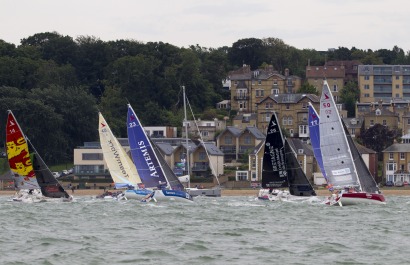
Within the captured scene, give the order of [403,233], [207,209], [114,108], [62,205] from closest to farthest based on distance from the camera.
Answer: [403,233]
[207,209]
[62,205]
[114,108]

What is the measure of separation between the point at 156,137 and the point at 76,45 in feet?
105

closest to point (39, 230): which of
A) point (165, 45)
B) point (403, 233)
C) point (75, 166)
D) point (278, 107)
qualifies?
point (403, 233)

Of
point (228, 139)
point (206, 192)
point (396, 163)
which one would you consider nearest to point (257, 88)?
point (228, 139)

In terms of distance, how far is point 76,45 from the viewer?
150125mm

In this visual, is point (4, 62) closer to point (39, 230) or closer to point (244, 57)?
point (244, 57)

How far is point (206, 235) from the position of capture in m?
42.9

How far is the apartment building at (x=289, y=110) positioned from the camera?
416ft

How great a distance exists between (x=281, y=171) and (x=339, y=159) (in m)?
5.77

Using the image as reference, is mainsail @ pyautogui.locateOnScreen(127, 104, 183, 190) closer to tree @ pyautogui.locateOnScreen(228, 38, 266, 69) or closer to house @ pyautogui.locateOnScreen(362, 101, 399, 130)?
house @ pyautogui.locateOnScreen(362, 101, 399, 130)

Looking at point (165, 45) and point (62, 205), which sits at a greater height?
point (165, 45)

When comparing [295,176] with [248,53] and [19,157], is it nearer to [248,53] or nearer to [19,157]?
[19,157]

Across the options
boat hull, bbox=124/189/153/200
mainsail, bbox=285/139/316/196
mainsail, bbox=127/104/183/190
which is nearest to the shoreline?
boat hull, bbox=124/189/153/200

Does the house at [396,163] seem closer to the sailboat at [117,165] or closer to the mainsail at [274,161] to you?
the sailboat at [117,165]

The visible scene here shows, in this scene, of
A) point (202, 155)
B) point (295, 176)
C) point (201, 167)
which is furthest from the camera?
point (202, 155)
